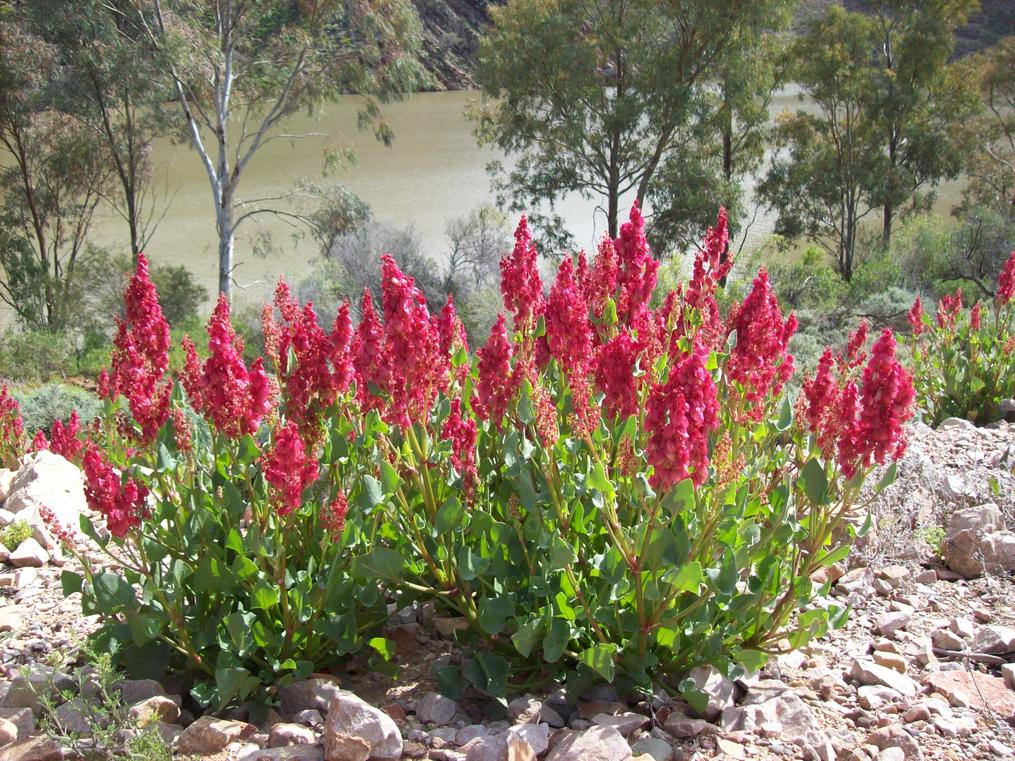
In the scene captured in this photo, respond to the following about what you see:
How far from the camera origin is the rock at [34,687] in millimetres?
2459

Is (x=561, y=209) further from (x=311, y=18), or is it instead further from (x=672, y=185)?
(x=311, y=18)

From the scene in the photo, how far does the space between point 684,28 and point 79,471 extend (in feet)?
65.5

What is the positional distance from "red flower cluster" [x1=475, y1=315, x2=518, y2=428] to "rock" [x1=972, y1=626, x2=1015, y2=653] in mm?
1695

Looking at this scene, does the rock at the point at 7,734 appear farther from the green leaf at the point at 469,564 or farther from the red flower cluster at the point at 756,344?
the red flower cluster at the point at 756,344

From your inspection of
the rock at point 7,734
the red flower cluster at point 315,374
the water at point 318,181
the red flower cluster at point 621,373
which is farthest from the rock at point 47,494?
the water at point 318,181

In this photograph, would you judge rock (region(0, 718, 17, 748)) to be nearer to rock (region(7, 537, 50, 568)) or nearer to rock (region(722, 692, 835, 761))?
rock (region(7, 537, 50, 568))

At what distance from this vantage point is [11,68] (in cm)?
2017

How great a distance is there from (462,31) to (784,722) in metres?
58.4

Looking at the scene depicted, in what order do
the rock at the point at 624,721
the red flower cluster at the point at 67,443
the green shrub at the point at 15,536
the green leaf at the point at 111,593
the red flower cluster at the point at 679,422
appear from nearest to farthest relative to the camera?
the red flower cluster at the point at 679,422
the rock at the point at 624,721
the green leaf at the point at 111,593
the green shrub at the point at 15,536
the red flower cluster at the point at 67,443

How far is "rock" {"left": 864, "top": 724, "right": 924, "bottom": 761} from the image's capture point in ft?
7.43

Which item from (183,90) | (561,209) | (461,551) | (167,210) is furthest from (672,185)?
(461,551)

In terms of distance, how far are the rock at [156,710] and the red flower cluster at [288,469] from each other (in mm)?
610

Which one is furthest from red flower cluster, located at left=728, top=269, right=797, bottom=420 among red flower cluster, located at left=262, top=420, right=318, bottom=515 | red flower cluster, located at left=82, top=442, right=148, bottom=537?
red flower cluster, located at left=82, top=442, right=148, bottom=537

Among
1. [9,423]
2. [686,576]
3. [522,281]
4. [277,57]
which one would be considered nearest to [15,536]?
[522,281]
